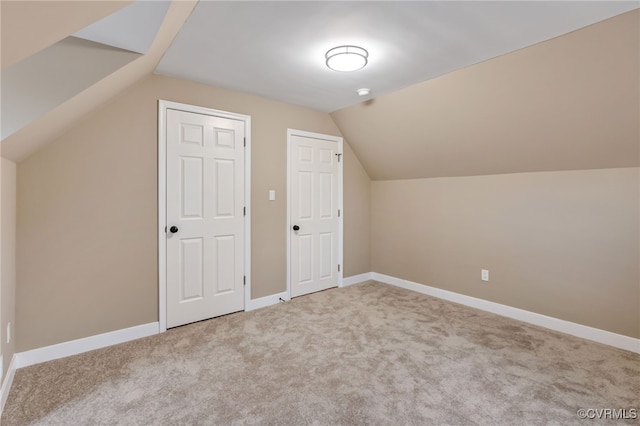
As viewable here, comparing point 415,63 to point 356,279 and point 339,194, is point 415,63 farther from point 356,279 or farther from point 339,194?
point 356,279

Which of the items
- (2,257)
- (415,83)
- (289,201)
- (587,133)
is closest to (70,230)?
(2,257)

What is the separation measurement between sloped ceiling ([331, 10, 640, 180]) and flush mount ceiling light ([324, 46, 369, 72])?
3.10 ft

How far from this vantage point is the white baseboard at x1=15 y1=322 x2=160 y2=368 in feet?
7.29

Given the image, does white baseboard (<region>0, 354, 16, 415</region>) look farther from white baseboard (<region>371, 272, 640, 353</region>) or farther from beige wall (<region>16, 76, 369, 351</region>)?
white baseboard (<region>371, 272, 640, 353</region>)

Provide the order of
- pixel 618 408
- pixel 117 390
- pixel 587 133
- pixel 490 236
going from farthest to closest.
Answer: pixel 490 236 → pixel 587 133 → pixel 117 390 → pixel 618 408

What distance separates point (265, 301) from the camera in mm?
3480

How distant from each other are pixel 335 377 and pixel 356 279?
239 cm

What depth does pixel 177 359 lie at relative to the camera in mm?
2320

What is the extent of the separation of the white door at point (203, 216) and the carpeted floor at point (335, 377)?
11.2 inches

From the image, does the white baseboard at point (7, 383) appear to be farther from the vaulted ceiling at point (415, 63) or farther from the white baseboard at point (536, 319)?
the white baseboard at point (536, 319)

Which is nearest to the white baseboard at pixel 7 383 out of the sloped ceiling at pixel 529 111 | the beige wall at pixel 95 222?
the beige wall at pixel 95 222

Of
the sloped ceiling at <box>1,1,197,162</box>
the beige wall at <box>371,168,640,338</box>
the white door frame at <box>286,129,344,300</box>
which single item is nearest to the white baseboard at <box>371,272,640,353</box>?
the beige wall at <box>371,168,640,338</box>

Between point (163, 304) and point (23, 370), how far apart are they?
0.97 meters

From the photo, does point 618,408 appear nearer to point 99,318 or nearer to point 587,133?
point 587,133
